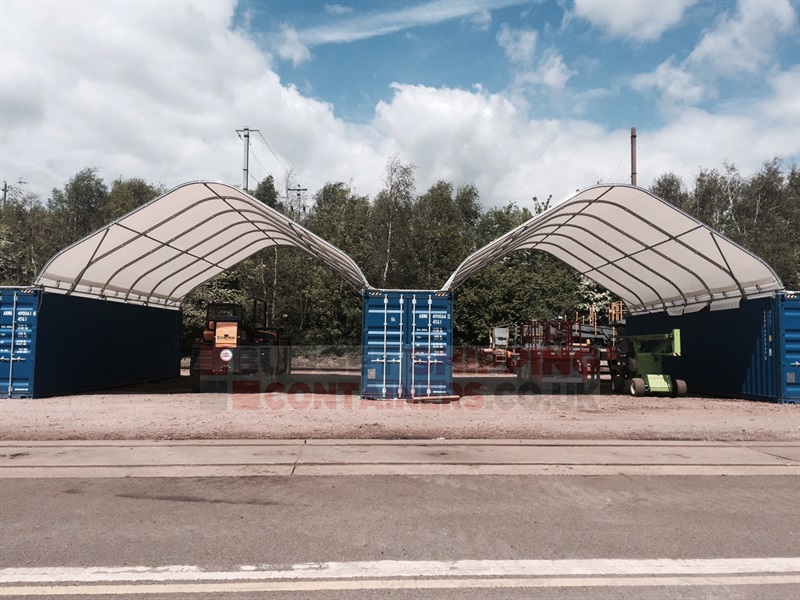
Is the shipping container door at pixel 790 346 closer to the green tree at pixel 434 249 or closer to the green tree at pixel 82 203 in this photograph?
the green tree at pixel 434 249

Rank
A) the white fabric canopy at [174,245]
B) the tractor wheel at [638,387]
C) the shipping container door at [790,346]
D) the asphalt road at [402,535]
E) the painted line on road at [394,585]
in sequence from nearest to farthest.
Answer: the painted line on road at [394,585]
the asphalt road at [402,535]
the white fabric canopy at [174,245]
the shipping container door at [790,346]
the tractor wheel at [638,387]

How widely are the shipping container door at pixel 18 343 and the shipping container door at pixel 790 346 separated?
19.8 m

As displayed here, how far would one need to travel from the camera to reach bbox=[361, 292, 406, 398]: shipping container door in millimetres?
16344

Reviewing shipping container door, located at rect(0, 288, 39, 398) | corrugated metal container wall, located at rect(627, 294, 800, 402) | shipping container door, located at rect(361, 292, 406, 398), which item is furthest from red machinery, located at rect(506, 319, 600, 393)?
shipping container door, located at rect(0, 288, 39, 398)

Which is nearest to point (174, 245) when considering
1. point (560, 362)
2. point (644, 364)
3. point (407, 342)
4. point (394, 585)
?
point (407, 342)

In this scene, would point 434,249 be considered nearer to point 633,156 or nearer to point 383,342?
point 633,156

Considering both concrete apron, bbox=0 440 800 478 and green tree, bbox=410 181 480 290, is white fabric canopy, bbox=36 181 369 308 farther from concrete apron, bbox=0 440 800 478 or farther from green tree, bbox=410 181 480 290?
green tree, bbox=410 181 480 290

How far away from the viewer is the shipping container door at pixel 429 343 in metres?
16.4

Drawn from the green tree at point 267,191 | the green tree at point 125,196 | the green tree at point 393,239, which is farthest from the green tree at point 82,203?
the green tree at point 393,239

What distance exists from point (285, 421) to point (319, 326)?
24.0 metres

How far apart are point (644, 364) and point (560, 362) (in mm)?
2889

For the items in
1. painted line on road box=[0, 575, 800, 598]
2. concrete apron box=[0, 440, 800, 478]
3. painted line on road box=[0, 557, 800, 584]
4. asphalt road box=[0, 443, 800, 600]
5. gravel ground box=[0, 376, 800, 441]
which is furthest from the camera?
gravel ground box=[0, 376, 800, 441]

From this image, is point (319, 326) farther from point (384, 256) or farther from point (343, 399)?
point (343, 399)

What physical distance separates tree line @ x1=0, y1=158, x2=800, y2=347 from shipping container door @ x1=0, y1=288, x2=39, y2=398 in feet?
43.8
